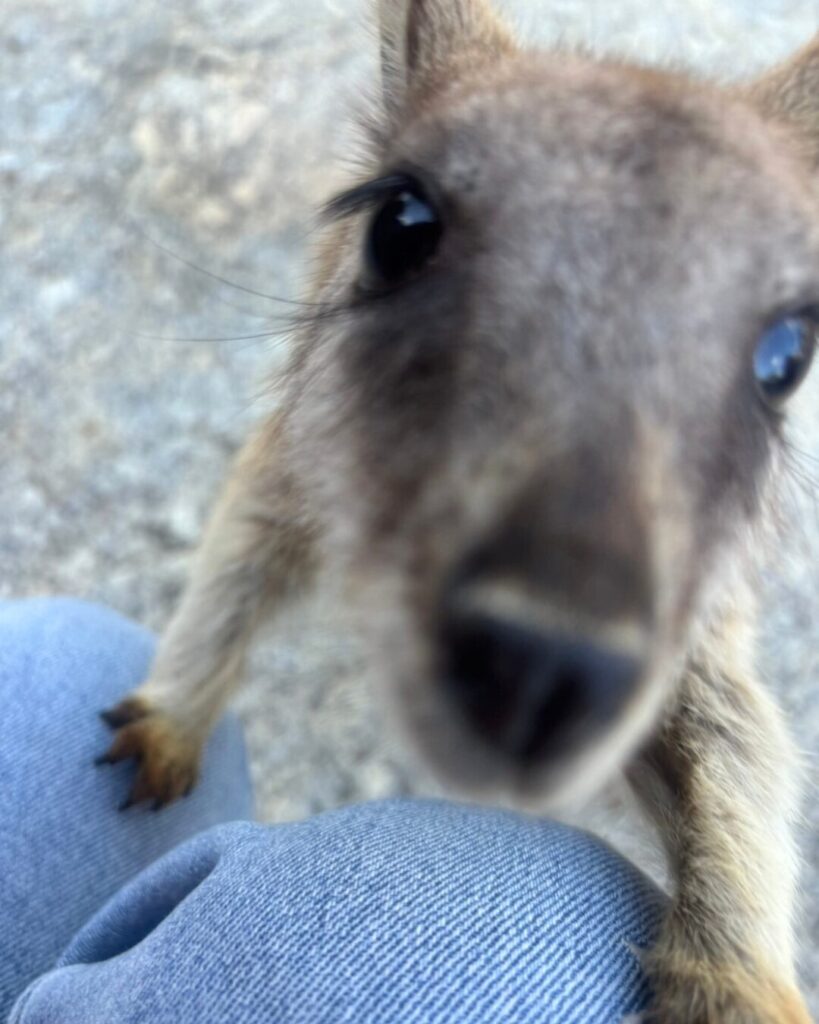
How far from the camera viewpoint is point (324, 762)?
82.0 inches

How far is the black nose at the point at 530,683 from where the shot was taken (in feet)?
2.14

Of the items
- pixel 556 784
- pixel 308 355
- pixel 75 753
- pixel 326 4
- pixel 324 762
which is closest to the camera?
pixel 556 784

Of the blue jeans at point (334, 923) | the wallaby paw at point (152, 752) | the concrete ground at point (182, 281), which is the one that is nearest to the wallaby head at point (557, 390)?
the blue jeans at point (334, 923)

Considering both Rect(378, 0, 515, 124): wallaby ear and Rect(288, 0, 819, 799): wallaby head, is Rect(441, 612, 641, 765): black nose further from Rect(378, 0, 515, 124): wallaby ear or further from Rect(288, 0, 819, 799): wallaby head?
Rect(378, 0, 515, 124): wallaby ear

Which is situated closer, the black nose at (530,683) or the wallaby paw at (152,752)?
the black nose at (530,683)

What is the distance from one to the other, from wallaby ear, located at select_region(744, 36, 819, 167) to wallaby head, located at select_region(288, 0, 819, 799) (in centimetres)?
4

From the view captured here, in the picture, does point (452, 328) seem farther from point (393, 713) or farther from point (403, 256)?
point (393, 713)

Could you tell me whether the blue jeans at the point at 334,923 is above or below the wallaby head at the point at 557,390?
below

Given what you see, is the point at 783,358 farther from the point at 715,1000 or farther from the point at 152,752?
the point at 152,752

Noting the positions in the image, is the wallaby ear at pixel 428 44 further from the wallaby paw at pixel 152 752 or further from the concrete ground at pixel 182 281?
the wallaby paw at pixel 152 752

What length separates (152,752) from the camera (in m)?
1.61

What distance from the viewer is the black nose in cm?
65

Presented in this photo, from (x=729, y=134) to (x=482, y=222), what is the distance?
29cm

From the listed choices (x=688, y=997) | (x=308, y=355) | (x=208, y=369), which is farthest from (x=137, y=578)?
(x=688, y=997)
